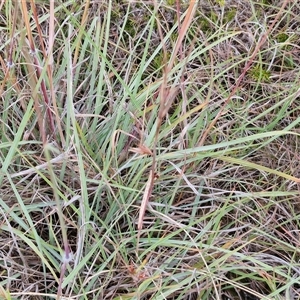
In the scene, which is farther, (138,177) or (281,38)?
(281,38)

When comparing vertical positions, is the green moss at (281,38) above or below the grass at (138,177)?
above

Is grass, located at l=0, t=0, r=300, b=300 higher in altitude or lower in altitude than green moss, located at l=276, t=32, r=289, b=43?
lower

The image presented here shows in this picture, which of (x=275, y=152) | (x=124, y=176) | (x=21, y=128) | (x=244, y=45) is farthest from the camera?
(x=244, y=45)

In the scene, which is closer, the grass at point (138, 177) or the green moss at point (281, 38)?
the grass at point (138, 177)

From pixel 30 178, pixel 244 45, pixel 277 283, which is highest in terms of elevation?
pixel 244 45

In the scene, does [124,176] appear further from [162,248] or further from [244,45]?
[244,45]

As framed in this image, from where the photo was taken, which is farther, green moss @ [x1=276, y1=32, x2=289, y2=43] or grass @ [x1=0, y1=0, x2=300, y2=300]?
green moss @ [x1=276, y1=32, x2=289, y2=43]

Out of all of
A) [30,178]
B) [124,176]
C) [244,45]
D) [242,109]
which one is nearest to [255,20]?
[244,45]

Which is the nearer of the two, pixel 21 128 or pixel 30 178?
pixel 21 128
